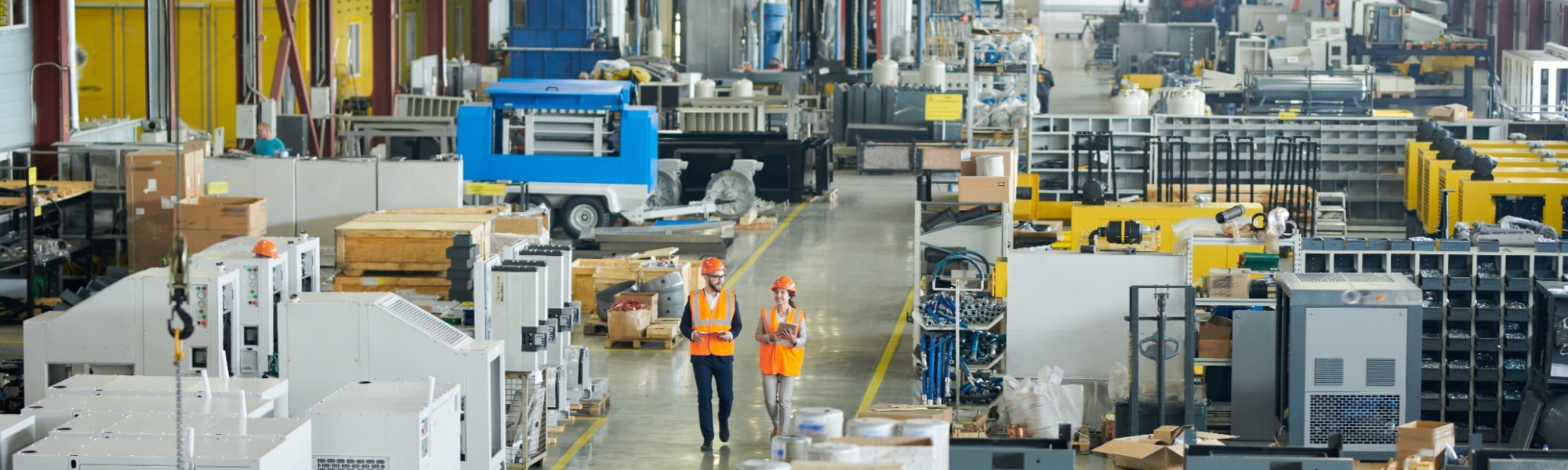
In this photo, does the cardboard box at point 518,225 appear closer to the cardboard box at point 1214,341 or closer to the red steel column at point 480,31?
the cardboard box at point 1214,341

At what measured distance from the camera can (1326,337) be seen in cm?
1149

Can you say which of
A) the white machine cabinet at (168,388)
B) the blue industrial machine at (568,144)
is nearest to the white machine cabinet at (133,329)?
the white machine cabinet at (168,388)

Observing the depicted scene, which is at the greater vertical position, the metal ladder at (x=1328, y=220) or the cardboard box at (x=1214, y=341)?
the metal ladder at (x=1328, y=220)

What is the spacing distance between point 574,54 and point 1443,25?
16.3 m

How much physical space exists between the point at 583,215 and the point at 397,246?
597 centimetres

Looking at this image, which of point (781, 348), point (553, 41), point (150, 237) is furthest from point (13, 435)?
point (553, 41)

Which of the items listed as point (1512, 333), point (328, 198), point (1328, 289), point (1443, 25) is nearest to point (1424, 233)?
point (1512, 333)

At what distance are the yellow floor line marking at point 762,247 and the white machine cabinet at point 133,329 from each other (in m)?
7.81

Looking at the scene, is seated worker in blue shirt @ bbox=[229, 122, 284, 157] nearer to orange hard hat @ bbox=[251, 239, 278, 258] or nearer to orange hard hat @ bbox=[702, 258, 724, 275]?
orange hard hat @ bbox=[251, 239, 278, 258]

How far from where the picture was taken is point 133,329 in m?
11.0

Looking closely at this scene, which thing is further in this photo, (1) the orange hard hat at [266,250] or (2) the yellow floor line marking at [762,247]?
(2) the yellow floor line marking at [762,247]

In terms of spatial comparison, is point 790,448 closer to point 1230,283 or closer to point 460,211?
point 1230,283

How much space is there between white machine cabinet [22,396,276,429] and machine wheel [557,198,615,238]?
11693 millimetres

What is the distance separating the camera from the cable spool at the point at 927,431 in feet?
23.0
